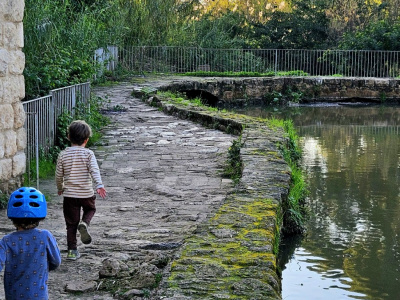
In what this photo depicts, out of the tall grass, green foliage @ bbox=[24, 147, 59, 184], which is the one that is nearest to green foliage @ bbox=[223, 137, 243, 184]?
green foliage @ bbox=[24, 147, 59, 184]

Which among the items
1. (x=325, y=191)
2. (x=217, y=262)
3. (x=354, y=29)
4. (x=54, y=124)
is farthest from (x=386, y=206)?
(x=354, y=29)

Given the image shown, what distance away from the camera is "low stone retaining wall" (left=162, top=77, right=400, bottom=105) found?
25459 millimetres

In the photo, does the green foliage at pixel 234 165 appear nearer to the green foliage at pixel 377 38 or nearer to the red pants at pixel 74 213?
the red pants at pixel 74 213

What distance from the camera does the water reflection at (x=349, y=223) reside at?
6797 millimetres

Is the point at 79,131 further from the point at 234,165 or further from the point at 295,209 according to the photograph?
the point at 234,165

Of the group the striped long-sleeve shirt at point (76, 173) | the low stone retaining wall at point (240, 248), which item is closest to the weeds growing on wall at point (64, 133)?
the striped long-sleeve shirt at point (76, 173)

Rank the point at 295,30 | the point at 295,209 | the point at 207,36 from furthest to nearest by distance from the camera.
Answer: the point at 295,30 → the point at 207,36 → the point at 295,209

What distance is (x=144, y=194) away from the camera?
Result: 330 inches

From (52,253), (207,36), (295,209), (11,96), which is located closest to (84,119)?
(295,209)

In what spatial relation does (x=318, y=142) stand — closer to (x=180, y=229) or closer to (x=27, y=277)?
(x=180, y=229)

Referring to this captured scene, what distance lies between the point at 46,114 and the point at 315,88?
17906 mm

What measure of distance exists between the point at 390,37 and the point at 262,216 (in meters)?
24.8

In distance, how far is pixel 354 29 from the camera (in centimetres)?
3444

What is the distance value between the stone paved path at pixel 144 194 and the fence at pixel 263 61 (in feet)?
41.3
